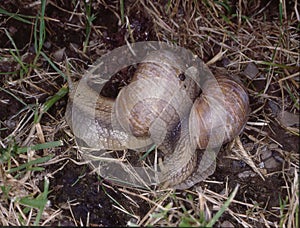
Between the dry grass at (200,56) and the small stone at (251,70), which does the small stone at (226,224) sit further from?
the small stone at (251,70)

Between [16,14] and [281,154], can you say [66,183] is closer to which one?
[16,14]

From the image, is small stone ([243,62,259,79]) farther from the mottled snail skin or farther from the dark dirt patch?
the dark dirt patch

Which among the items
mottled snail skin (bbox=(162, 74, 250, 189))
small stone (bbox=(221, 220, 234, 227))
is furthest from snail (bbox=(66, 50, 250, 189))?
small stone (bbox=(221, 220, 234, 227))

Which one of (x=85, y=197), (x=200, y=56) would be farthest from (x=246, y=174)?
(x=85, y=197)

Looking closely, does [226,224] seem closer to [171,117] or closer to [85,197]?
[171,117]

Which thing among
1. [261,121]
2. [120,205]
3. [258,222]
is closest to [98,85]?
[120,205]

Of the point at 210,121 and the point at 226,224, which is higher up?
the point at 210,121

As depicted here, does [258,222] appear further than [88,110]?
No

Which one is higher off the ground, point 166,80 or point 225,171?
point 166,80
